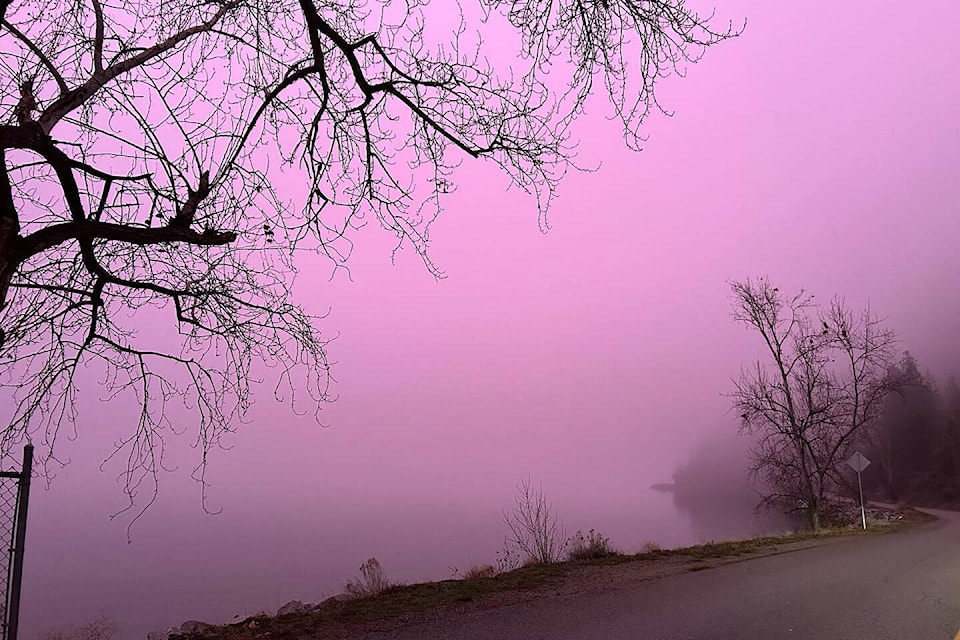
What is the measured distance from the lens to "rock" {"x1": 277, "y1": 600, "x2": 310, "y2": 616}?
9.00 metres

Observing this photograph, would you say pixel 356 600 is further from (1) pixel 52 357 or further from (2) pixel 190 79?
(2) pixel 190 79

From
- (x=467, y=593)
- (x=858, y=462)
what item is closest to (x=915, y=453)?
(x=858, y=462)

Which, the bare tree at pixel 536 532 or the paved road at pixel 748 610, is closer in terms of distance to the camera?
the paved road at pixel 748 610

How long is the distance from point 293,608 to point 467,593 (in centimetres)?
246

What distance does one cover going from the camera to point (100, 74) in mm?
5203

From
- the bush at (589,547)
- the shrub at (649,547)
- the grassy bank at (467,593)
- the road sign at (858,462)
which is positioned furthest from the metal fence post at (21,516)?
the road sign at (858,462)

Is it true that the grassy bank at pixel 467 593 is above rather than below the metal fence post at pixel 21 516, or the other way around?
below

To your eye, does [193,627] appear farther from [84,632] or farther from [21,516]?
[21,516]

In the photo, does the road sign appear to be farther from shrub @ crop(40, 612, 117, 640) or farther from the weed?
shrub @ crop(40, 612, 117, 640)

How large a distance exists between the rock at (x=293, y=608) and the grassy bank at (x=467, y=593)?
0.79 feet

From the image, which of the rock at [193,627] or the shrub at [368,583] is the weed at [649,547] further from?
the rock at [193,627]

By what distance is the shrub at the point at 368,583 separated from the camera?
9.91m

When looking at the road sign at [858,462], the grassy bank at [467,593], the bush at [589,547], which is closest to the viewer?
the grassy bank at [467,593]

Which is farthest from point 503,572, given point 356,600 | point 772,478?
point 772,478
